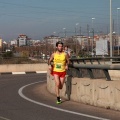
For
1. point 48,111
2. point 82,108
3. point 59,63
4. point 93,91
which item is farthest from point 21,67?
point 48,111

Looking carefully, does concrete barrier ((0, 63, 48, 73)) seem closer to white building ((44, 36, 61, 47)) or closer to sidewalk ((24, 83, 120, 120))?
sidewalk ((24, 83, 120, 120))

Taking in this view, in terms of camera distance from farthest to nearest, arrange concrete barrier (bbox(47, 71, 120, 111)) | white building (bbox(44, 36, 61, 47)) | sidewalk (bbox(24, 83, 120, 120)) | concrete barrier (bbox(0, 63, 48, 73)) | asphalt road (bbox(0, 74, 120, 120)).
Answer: white building (bbox(44, 36, 61, 47)) < concrete barrier (bbox(0, 63, 48, 73)) < concrete barrier (bbox(47, 71, 120, 111)) < sidewalk (bbox(24, 83, 120, 120)) < asphalt road (bbox(0, 74, 120, 120))

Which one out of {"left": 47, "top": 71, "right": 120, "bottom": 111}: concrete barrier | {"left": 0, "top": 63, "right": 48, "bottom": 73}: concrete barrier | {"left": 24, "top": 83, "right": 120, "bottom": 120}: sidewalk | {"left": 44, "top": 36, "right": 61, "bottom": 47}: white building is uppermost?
{"left": 44, "top": 36, "right": 61, "bottom": 47}: white building

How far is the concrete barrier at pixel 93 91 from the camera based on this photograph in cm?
978

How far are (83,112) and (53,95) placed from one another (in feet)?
13.8

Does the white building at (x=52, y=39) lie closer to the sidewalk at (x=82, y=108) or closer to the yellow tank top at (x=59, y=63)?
the sidewalk at (x=82, y=108)

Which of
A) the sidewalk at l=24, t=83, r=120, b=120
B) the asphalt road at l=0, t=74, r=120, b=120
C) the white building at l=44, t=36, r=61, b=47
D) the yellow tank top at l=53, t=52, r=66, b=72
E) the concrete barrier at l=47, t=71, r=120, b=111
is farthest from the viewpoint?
the white building at l=44, t=36, r=61, b=47

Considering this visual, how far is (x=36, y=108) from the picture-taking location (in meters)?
10.5

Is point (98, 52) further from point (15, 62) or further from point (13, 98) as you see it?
point (13, 98)

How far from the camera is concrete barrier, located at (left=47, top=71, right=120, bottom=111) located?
32.1ft

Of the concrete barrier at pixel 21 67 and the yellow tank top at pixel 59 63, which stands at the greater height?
the yellow tank top at pixel 59 63

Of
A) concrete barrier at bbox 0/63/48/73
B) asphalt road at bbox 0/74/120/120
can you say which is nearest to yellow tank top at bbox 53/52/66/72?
asphalt road at bbox 0/74/120/120

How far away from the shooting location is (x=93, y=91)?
10711 millimetres

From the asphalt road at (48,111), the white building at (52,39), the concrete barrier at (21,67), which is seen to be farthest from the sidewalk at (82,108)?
the white building at (52,39)
